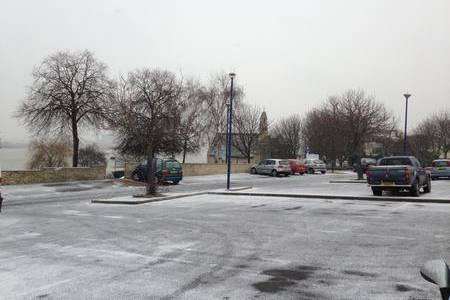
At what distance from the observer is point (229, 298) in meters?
6.20

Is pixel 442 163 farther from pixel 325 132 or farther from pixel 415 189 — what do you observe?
pixel 325 132

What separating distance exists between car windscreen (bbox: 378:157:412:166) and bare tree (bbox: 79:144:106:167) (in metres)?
51.5

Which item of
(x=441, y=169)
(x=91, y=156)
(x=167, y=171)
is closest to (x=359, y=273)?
(x=167, y=171)

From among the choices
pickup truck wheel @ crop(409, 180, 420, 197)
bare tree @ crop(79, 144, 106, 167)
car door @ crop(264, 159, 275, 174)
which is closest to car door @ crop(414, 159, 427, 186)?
pickup truck wheel @ crop(409, 180, 420, 197)

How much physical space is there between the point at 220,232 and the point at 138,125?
1454cm

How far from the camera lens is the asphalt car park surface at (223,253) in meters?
6.65

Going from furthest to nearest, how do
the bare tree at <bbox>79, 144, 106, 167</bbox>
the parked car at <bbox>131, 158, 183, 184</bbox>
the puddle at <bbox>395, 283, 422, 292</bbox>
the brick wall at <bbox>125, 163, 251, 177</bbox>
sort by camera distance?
1. the bare tree at <bbox>79, 144, 106, 167</bbox>
2. the brick wall at <bbox>125, 163, 251, 177</bbox>
3. the parked car at <bbox>131, 158, 183, 184</bbox>
4. the puddle at <bbox>395, 283, 422, 292</bbox>

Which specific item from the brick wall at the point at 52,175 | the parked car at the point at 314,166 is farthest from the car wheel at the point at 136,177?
the parked car at the point at 314,166

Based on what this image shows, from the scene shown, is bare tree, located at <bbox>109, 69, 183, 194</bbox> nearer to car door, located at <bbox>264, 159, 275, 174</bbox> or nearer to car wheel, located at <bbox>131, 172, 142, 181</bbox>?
car wheel, located at <bbox>131, 172, 142, 181</bbox>

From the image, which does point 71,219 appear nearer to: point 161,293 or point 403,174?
point 161,293

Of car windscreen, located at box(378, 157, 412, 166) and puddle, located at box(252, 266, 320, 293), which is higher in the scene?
car windscreen, located at box(378, 157, 412, 166)

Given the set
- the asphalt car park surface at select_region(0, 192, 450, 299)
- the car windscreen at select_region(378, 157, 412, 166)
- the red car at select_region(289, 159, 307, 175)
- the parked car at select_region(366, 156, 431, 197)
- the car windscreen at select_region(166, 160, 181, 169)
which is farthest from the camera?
the red car at select_region(289, 159, 307, 175)

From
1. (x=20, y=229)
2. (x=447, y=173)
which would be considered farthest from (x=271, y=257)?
(x=447, y=173)

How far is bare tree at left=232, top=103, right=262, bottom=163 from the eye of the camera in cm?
6806
